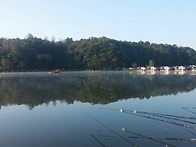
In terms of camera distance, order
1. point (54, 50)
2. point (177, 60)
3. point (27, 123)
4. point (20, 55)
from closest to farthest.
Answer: point (27, 123) → point (20, 55) → point (54, 50) → point (177, 60)

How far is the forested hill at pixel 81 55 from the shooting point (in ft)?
318

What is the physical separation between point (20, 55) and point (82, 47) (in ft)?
97.2

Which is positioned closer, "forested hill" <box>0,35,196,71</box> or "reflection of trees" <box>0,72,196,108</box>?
"reflection of trees" <box>0,72,196,108</box>

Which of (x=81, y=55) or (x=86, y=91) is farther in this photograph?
(x=81, y=55)

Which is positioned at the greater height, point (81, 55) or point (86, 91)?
point (81, 55)

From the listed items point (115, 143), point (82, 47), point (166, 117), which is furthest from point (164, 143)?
point (82, 47)

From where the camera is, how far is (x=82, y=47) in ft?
369

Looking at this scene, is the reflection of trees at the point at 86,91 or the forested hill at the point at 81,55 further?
the forested hill at the point at 81,55

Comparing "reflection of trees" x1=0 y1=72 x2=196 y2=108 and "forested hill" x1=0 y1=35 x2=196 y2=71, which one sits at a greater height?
"forested hill" x1=0 y1=35 x2=196 y2=71

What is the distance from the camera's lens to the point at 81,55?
108 m

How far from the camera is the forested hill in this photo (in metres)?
97.1

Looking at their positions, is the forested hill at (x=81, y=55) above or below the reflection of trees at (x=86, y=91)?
above

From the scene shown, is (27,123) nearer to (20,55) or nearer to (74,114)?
(74,114)

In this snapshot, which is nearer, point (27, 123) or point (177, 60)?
point (27, 123)
